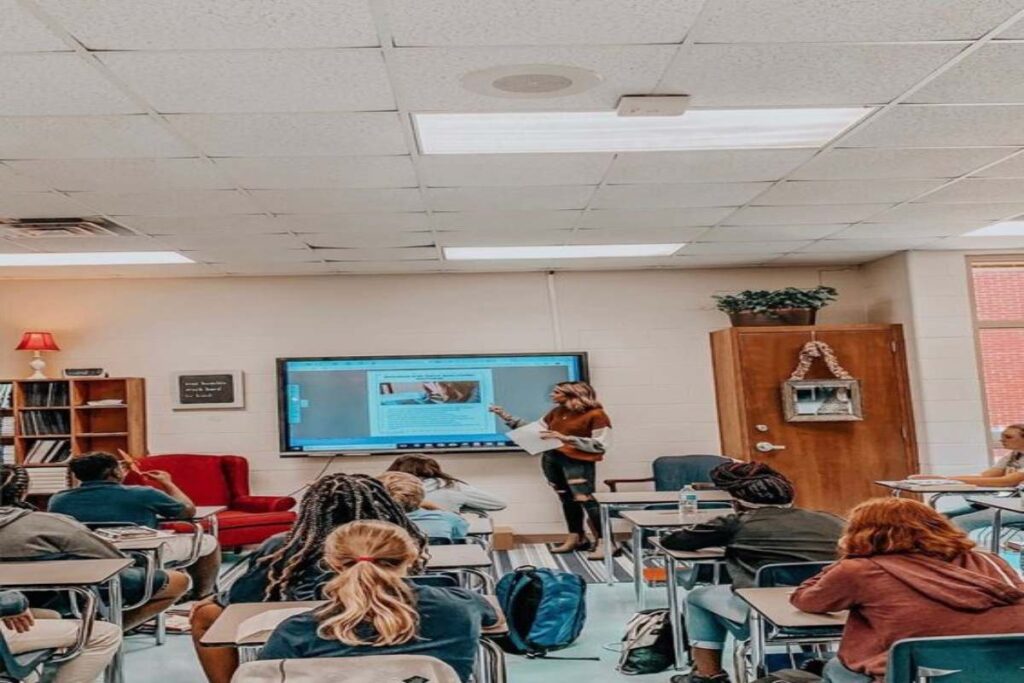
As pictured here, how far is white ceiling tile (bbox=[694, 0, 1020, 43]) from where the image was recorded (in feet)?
8.30

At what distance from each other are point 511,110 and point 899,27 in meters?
1.43

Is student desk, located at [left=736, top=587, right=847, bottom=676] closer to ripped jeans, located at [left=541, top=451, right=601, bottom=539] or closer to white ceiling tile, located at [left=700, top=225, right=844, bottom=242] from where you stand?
white ceiling tile, located at [left=700, top=225, right=844, bottom=242]

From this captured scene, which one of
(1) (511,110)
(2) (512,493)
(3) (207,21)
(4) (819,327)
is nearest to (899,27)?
(1) (511,110)

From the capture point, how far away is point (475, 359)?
7434 mm

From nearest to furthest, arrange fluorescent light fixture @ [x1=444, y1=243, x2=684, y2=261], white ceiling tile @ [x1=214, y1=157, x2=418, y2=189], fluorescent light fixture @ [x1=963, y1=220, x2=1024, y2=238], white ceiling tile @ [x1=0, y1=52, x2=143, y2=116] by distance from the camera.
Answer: white ceiling tile @ [x1=0, y1=52, x2=143, y2=116]
white ceiling tile @ [x1=214, y1=157, x2=418, y2=189]
fluorescent light fixture @ [x1=963, y1=220, x2=1024, y2=238]
fluorescent light fixture @ [x1=444, y1=243, x2=684, y2=261]

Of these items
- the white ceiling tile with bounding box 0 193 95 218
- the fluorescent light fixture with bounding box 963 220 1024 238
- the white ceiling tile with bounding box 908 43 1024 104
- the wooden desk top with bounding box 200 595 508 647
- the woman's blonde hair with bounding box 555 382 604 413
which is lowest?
the wooden desk top with bounding box 200 595 508 647

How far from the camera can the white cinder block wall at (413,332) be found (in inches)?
291

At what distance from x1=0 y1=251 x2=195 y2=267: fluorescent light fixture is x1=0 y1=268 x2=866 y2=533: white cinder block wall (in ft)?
2.92

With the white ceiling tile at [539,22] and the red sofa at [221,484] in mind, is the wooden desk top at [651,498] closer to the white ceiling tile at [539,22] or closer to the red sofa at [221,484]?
the red sofa at [221,484]

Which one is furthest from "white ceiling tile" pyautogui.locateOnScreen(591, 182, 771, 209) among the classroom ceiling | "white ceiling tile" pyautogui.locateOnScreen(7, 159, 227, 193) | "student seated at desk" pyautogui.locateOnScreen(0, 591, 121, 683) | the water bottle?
"student seated at desk" pyautogui.locateOnScreen(0, 591, 121, 683)

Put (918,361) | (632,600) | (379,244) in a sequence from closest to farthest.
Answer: (632,600) → (379,244) → (918,361)

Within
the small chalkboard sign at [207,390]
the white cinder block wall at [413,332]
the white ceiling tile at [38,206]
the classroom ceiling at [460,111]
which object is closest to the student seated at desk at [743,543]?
the classroom ceiling at [460,111]

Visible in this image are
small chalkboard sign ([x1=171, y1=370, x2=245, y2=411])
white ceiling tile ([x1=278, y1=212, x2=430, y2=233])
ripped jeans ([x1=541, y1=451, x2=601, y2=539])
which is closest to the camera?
white ceiling tile ([x1=278, y1=212, x2=430, y2=233])

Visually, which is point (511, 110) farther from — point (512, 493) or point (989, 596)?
point (512, 493)
